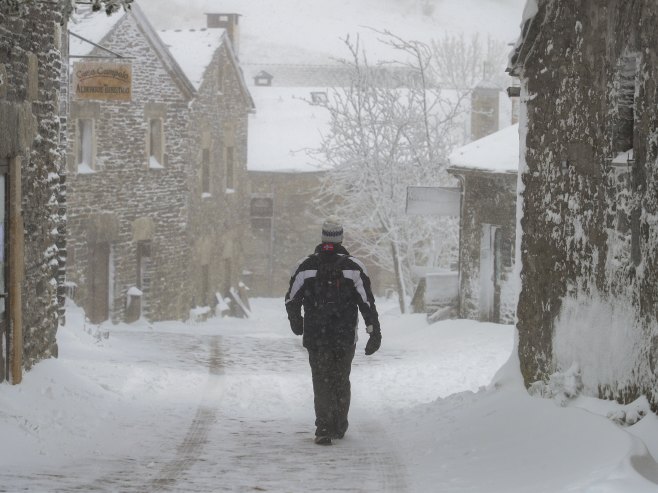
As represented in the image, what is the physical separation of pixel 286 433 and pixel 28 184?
3183 millimetres

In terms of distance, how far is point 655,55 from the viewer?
727 centimetres

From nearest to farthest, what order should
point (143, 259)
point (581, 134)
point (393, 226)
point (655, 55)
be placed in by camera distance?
1. point (655, 55)
2. point (581, 134)
3. point (143, 259)
4. point (393, 226)

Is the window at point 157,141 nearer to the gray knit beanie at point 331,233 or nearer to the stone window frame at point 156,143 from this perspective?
the stone window frame at point 156,143

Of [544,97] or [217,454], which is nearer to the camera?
[217,454]

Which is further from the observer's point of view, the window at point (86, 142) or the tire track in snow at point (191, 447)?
the window at point (86, 142)

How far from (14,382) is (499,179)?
451 inches

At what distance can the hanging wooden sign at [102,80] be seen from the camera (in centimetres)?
1853

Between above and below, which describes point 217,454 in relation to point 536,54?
below

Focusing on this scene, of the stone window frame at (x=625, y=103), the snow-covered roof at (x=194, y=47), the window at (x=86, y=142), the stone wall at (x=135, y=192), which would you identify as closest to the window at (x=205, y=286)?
the stone wall at (x=135, y=192)

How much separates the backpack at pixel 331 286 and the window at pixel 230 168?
981 inches

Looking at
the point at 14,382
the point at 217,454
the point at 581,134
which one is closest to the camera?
the point at 217,454

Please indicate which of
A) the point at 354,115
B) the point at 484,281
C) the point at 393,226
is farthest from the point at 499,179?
the point at 354,115

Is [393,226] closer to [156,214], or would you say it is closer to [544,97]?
[156,214]

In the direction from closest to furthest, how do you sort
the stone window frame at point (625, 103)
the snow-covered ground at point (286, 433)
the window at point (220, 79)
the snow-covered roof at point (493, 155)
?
the snow-covered ground at point (286, 433)
the stone window frame at point (625, 103)
the snow-covered roof at point (493, 155)
the window at point (220, 79)
